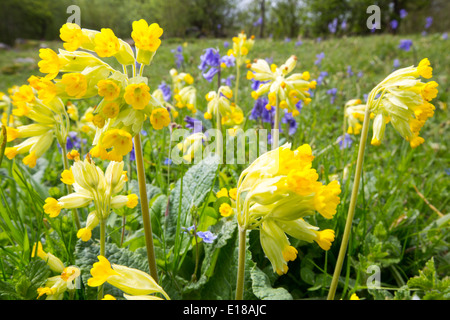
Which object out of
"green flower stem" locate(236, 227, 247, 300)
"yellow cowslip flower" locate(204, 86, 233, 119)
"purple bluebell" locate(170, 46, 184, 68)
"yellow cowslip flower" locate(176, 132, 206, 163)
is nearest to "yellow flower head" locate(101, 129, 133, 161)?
"green flower stem" locate(236, 227, 247, 300)

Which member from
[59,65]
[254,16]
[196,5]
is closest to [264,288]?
[59,65]

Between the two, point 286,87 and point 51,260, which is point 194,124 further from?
point 51,260

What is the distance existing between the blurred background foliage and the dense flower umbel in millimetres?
1585

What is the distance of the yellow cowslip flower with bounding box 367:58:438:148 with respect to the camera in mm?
1070

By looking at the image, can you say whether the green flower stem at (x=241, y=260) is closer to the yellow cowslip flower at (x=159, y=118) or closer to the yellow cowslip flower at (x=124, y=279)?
the yellow cowslip flower at (x=124, y=279)

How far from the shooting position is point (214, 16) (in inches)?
215

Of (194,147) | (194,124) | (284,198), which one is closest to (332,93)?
(194,124)

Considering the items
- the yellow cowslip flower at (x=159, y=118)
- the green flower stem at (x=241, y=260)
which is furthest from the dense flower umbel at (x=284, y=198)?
the yellow cowslip flower at (x=159, y=118)

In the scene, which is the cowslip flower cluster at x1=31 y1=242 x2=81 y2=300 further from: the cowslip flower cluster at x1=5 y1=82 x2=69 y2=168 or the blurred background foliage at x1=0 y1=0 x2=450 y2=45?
the blurred background foliage at x1=0 y1=0 x2=450 y2=45

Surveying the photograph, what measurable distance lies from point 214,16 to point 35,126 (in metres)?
4.66

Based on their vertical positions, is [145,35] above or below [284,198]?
above

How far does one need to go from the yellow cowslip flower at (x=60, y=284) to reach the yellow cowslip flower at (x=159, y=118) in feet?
1.92
